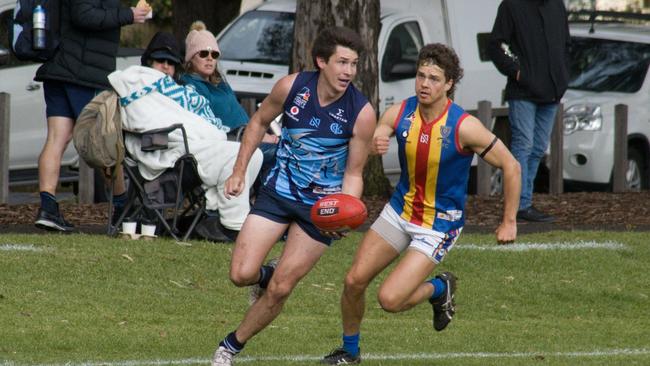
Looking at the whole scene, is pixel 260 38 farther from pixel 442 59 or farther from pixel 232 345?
pixel 232 345

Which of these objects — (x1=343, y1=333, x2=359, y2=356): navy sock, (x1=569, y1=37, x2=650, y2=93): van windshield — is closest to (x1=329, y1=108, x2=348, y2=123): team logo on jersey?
(x1=343, y1=333, x2=359, y2=356): navy sock

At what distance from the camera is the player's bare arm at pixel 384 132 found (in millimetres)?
8078

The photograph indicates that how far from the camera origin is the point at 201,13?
68.9ft

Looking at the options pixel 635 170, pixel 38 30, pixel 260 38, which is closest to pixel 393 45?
pixel 260 38

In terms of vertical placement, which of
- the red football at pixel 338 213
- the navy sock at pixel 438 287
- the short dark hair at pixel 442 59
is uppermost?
A: the short dark hair at pixel 442 59

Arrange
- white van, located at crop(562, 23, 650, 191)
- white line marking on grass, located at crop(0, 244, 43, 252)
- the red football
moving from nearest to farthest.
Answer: the red football
white line marking on grass, located at crop(0, 244, 43, 252)
white van, located at crop(562, 23, 650, 191)

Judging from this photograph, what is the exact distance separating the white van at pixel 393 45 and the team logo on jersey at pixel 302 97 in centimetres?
820

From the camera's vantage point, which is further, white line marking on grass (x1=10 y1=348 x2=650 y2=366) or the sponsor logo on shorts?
the sponsor logo on shorts

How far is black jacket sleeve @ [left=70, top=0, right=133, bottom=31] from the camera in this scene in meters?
11.9

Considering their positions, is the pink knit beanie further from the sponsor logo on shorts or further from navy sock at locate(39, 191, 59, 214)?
the sponsor logo on shorts

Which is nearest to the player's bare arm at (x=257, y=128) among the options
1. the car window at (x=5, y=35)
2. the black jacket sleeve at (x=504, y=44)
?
the black jacket sleeve at (x=504, y=44)

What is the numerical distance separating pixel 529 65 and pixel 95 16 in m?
4.07

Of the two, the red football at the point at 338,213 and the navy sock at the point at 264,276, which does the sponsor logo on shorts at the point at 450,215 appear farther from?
the navy sock at the point at 264,276

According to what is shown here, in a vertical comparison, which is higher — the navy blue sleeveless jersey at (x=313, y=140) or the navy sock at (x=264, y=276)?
the navy blue sleeveless jersey at (x=313, y=140)
